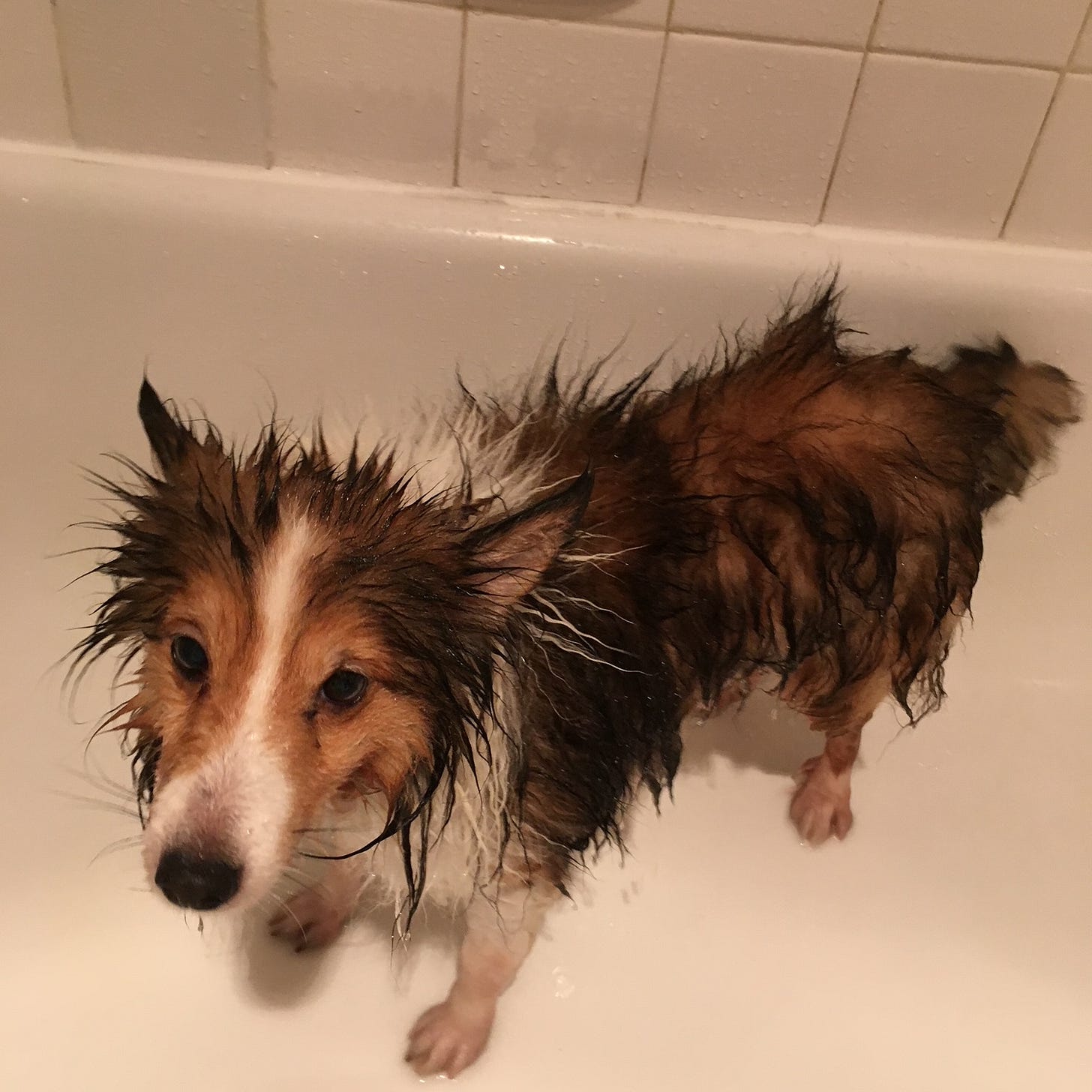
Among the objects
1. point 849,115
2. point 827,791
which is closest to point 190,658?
point 827,791

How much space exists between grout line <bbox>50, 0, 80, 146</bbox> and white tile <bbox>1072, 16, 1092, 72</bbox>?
4.80 ft

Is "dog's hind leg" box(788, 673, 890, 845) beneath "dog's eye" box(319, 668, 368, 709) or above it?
beneath

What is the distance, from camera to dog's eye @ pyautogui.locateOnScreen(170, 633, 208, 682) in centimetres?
90

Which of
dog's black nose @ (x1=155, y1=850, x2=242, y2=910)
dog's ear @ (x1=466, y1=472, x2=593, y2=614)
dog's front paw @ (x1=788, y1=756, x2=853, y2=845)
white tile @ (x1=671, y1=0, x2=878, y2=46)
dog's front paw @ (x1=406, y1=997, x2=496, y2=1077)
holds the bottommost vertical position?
dog's front paw @ (x1=406, y1=997, x2=496, y2=1077)

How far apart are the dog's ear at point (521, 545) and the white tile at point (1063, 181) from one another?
1.14 metres

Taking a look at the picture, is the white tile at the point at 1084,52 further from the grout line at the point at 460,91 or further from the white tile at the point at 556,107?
the grout line at the point at 460,91

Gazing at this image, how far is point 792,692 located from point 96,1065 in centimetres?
111

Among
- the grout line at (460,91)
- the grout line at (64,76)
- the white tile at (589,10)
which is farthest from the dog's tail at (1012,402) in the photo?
the grout line at (64,76)

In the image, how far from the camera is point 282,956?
1467mm

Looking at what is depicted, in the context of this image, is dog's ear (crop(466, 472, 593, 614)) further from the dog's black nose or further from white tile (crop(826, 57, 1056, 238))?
white tile (crop(826, 57, 1056, 238))

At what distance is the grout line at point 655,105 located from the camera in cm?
142

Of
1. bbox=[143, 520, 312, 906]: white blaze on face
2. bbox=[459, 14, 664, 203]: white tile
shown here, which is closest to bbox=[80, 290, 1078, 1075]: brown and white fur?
bbox=[143, 520, 312, 906]: white blaze on face

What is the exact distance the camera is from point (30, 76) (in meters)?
1.44

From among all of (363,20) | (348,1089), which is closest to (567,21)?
(363,20)
